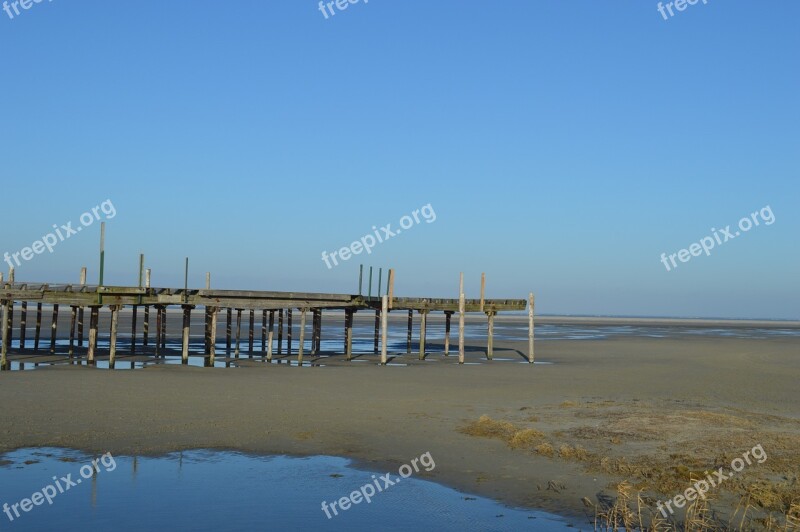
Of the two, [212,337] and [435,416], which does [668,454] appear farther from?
[212,337]

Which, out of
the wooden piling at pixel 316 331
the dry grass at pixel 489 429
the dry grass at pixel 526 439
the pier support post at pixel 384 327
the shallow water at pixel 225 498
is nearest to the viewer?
the shallow water at pixel 225 498

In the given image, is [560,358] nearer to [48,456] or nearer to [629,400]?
[629,400]

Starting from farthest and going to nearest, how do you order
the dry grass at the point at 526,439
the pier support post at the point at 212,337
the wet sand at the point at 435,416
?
the pier support post at the point at 212,337, the dry grass at the point at 526,439, the wet sand at the point at 435,416

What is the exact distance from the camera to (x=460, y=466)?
12.6 metres

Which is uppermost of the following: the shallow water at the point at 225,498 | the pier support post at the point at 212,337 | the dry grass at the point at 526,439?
the pier support post at the point at 212,337

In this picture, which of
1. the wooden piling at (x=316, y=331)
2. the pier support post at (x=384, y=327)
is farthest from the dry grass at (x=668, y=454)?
the wooden piling at (x=316, y=331)

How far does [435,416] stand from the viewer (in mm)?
17375

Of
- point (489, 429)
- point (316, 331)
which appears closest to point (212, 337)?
point (316, 331)

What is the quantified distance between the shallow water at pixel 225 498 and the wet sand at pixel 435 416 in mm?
683

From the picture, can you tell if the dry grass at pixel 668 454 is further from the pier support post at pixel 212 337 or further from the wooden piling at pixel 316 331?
the wooden piling at pixel 316 331

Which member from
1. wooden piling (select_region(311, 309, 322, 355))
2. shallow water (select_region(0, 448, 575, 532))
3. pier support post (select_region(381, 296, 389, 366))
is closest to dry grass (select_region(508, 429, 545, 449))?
shallow water (select_region(0, 448, 575, 532))

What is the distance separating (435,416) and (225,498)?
743 cm

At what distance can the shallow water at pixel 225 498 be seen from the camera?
9641mm

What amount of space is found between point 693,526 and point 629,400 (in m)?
11.6
